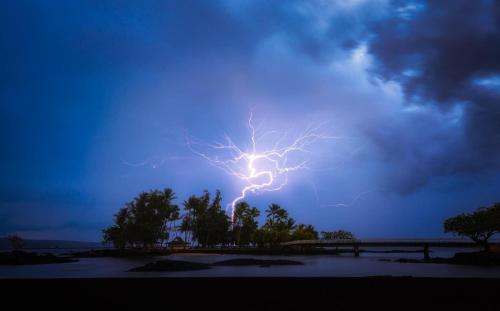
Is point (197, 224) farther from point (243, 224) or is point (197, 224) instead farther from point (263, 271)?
point (263, 271)

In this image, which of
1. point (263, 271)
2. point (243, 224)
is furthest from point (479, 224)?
point (243, 224)

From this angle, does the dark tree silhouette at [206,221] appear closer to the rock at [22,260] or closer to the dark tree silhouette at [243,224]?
the dark tree silhouette at [243,224]

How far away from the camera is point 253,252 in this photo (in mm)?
83188

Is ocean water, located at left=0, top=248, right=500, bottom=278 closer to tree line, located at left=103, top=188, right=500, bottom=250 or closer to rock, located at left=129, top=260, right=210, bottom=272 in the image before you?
rock, located at left=129, top=260, right=210, bottom=272
